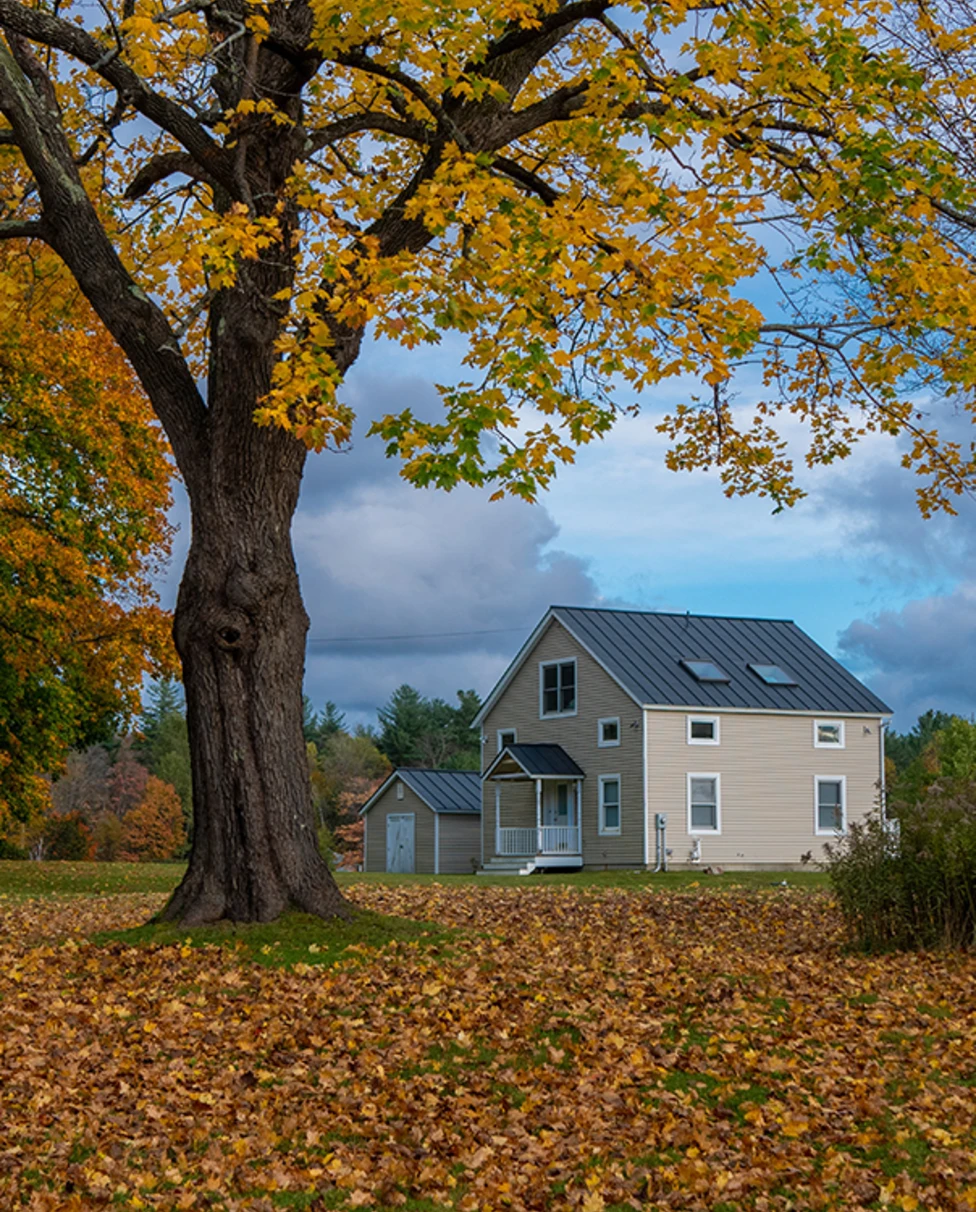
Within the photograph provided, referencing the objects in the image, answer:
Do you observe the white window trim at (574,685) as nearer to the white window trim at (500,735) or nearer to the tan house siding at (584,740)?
the tan house siding at (584,740)

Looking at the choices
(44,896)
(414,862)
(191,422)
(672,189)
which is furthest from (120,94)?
(414,862)

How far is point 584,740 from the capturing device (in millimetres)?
34156

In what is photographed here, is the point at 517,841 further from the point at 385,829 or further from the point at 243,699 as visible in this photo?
the point at 243,699

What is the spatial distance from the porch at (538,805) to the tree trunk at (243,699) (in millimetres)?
22179

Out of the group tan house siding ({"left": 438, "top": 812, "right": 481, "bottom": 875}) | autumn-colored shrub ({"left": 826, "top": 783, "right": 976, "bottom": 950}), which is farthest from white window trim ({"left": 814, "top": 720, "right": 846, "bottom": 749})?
autumn-colored shrub ({"left": 826, "top": 783, "right": 976, "bottom": 950})

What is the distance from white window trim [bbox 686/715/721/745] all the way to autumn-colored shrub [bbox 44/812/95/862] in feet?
107

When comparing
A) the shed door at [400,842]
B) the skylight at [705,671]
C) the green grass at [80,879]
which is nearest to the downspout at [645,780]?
the skylight at [705,671]

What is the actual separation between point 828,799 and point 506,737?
9341 millimetres

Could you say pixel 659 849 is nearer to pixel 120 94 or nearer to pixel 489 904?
pixel 489 904

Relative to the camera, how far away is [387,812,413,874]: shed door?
137 ft

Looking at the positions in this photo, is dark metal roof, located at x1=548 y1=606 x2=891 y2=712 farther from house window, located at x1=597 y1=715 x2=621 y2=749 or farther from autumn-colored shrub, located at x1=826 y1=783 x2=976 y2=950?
autumn-colored shrub, located at x1=826 y1=783 x2=976 y2=950

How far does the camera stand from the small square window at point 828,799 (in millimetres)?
34219

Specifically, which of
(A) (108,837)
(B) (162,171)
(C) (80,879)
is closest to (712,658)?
(C) (80,879)

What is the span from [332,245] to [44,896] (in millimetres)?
13505
